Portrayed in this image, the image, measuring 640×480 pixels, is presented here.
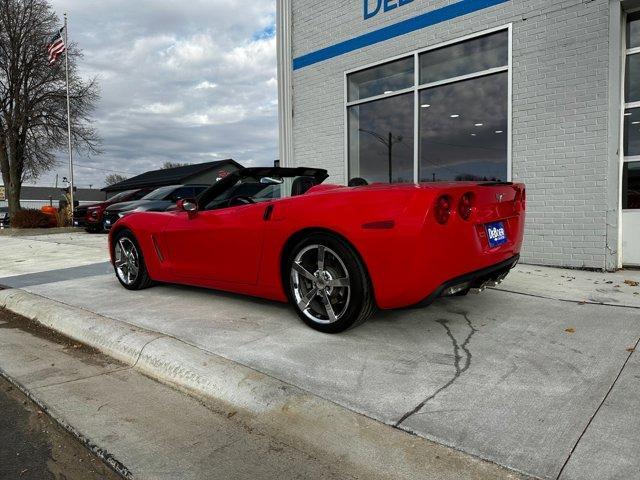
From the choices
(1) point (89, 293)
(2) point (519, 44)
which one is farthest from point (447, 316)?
(2) point (519, 44)

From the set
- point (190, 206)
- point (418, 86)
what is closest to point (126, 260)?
point (190, 206)

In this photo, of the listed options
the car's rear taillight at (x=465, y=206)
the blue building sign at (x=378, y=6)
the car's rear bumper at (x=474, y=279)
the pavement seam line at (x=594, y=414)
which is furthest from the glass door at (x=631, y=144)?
the car's rear taillight at (x=465, y=206)

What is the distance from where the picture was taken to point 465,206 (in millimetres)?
3225

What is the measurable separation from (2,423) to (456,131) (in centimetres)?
673

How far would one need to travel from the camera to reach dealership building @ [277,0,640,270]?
582cm

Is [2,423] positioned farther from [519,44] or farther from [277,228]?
[519,44]

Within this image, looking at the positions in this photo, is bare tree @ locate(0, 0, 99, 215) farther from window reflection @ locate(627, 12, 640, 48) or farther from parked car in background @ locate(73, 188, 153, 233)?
window reflection @ locate(627, 12, 640, 48)

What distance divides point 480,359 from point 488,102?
195 inches

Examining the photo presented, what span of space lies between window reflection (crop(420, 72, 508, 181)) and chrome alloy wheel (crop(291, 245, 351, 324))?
418cm

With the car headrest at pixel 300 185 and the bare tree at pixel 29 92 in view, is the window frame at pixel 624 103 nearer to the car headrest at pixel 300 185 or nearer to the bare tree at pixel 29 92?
the car headrest at pixel 300 185

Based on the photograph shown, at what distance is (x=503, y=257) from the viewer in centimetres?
365

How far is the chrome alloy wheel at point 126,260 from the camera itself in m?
5.43

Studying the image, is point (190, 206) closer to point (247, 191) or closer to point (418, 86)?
point (247, 191)

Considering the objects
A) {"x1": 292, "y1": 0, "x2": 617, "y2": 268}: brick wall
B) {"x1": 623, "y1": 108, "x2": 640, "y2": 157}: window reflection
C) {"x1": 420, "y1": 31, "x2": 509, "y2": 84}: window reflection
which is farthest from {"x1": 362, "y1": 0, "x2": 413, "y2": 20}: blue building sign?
{"x1": 623, "y1": 108, "x2": 640, "y2": 157}: window reflection
